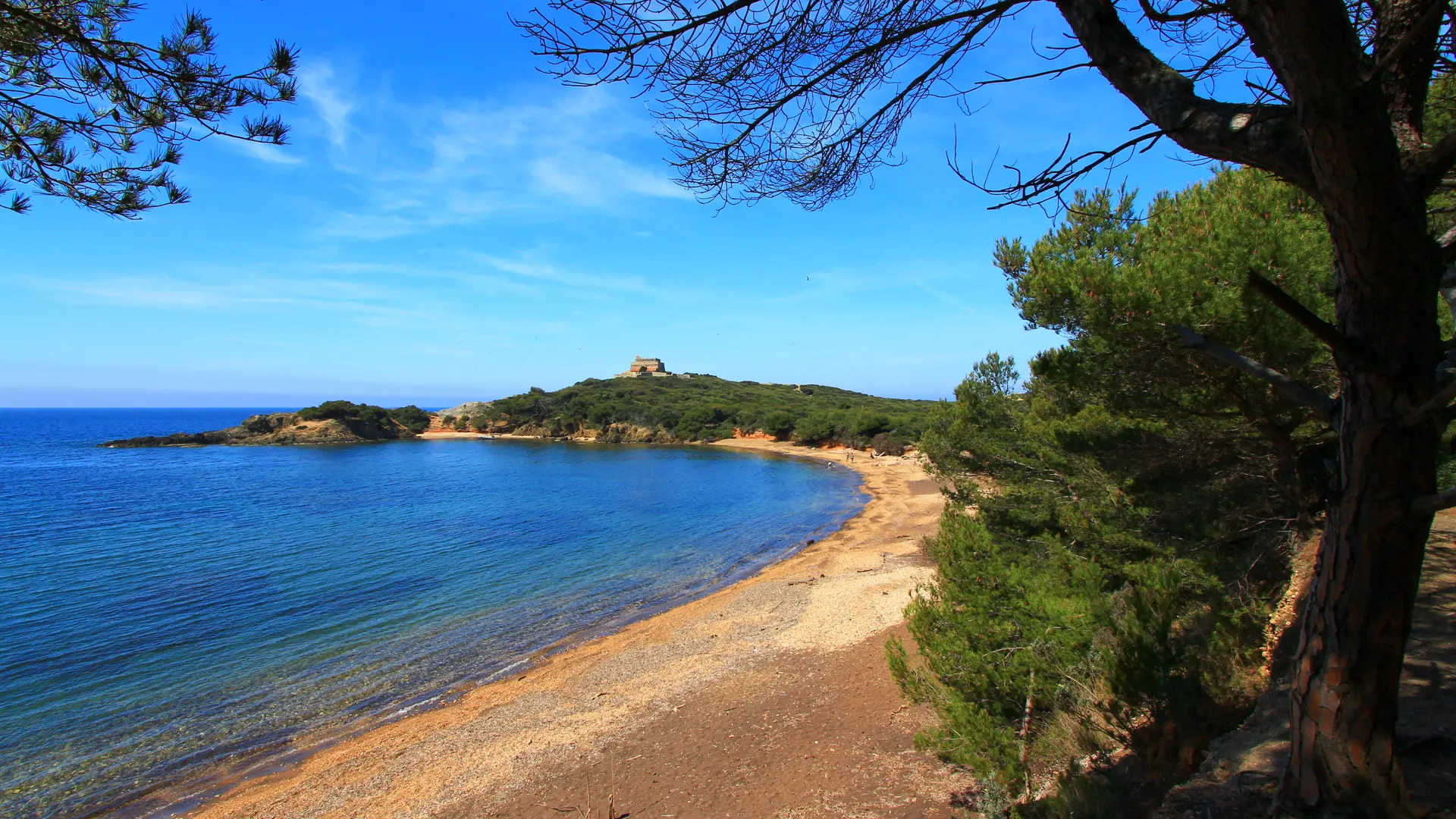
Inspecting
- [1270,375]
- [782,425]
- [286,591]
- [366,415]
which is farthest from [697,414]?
[1270,375]

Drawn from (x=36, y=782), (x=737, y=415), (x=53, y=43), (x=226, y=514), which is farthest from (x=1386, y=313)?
(x=737, y=415)

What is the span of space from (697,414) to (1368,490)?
72.7 metres

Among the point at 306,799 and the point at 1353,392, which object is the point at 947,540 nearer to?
the point at 1353,392

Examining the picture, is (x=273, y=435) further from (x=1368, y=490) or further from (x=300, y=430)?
(x=1368, y=490)

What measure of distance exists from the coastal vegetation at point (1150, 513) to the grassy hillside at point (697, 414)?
48991mm

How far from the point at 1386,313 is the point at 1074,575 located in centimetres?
379

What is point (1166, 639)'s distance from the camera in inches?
194

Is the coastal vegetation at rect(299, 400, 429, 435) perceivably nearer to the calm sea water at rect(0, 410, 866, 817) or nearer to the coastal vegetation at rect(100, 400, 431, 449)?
the coastal vegetation at rect(100, 400, 431, 449)

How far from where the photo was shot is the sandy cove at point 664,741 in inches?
278

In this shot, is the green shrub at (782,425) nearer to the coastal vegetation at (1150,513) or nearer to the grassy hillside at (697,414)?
the grassy hillside at (697,414)

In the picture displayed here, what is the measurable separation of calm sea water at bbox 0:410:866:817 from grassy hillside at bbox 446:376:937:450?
79.3ft

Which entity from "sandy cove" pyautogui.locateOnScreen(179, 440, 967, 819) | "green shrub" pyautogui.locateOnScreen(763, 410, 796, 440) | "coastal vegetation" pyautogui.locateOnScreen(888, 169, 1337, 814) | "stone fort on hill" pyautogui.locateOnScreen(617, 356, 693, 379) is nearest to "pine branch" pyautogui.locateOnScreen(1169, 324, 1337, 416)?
"coastal vegetation" pyautogui.locateOnScreen(888, 169, 1337, 814)

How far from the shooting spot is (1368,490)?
2.33m

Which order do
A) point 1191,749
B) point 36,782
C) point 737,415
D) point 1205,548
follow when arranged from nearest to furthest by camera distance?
point 1191,749 < point 1205,548 < point 36,782 < point 737,415
